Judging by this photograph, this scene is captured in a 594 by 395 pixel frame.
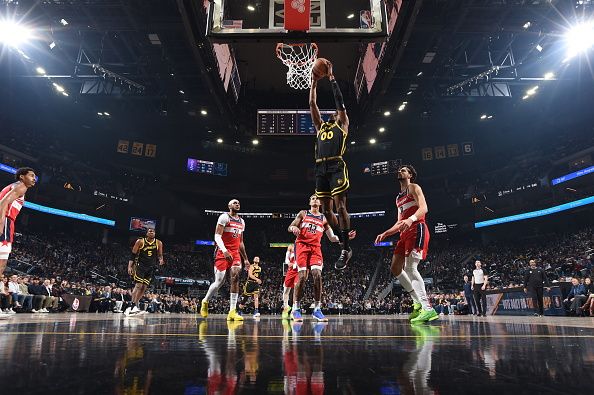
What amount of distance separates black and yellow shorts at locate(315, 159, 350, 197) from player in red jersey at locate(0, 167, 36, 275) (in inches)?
160

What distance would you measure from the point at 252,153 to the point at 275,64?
12.0 m

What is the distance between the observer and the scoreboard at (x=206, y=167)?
3011cm

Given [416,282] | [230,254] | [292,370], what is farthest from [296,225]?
[292,370]

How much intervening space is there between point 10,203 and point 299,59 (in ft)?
27.7

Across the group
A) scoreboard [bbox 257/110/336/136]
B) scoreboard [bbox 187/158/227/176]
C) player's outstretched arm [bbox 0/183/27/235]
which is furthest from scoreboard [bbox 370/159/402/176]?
player's outstretched arm [bbox 0/183/27/235]

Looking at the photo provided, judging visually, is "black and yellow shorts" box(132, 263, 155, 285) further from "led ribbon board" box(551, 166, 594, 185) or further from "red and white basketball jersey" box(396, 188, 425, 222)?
"led ribbon board" box(551, 166, 594, 185)

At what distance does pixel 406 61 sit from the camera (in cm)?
1592

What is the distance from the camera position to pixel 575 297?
11.1 m

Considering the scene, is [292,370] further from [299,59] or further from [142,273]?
[299,59]

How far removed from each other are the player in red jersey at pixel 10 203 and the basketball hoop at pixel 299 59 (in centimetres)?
750

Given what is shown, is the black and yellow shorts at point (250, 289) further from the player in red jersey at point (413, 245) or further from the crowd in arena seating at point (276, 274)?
the player in red jersey at point (413, 245)

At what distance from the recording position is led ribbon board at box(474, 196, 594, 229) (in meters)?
22.7

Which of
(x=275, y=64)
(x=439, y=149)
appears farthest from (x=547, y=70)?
(x=275, y=64)

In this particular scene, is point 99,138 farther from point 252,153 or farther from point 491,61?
point 491,61
